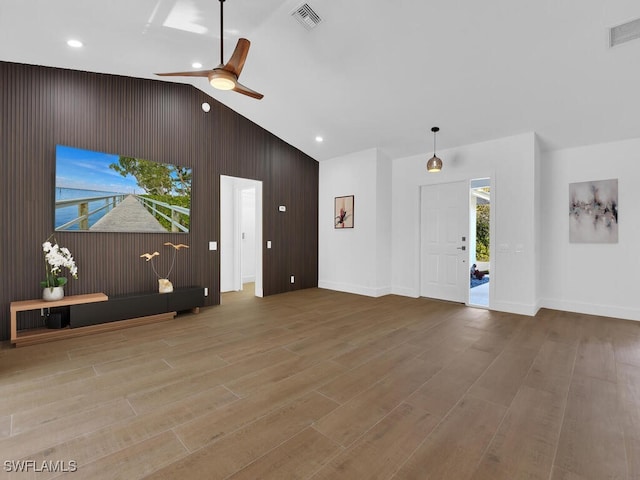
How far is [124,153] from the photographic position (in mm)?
4527

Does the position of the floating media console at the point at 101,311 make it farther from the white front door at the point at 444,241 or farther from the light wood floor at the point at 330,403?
the white front door at the point at 444,241

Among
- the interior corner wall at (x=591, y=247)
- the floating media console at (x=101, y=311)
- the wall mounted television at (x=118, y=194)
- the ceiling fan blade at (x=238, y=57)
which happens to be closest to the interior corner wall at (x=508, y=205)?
the interior corner wall at (x=591, y=247)

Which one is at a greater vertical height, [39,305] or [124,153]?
[124,153]

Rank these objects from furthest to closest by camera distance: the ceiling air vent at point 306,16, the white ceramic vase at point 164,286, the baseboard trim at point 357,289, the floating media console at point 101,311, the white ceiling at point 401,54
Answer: the baseboard trim at point 357,289 → the white ceramic vase at point 164,286 → the floating media console at point 101,311 → the ceiling air vent at point 306,16 → the white ceiling at point 401,54

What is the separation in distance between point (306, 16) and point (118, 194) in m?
3.44

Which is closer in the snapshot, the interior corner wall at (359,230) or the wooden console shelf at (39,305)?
the wooden console shelf at (39,305)

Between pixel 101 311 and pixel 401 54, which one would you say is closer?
pixel 401 54

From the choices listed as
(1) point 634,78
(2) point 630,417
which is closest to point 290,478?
(2) point 630,417

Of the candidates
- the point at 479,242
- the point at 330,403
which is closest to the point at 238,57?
the point at 330,403

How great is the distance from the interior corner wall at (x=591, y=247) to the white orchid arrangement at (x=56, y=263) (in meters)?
7.11

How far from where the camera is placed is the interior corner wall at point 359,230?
6.21 meters

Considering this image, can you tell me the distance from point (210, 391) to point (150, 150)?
12.9 feet

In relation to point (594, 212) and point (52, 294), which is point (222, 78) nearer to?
point (52, 294)

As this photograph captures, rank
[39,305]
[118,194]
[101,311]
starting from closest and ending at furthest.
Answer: [39,305], [101,311], [118,194]
